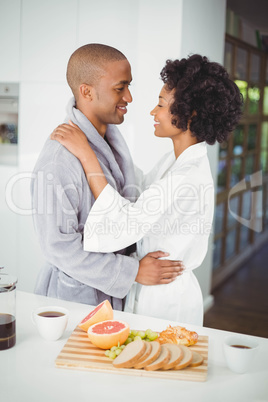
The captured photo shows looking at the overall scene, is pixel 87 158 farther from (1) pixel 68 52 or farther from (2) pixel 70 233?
(1) pixel 68 52

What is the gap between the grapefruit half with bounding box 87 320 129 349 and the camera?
125cm

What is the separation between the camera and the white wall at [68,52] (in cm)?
289

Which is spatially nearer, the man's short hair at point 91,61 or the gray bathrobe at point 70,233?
the gray bathrobe at point 70,233

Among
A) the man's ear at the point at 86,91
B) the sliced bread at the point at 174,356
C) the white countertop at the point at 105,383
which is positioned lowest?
the white countertop at the point at 105,383

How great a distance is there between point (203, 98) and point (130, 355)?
97cm

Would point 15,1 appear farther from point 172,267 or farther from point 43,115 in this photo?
point 172,267

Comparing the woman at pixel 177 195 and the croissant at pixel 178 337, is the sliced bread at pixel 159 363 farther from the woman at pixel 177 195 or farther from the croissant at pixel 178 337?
the woman at pixel 177 195

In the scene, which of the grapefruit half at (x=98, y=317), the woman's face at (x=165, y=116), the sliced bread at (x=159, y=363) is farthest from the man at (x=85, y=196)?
the sliced bread at (x=159, y=363)

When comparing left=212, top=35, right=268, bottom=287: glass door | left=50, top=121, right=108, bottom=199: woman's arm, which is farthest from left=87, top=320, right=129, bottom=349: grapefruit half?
left=212, top=35, right=268, bottom=287: glass door

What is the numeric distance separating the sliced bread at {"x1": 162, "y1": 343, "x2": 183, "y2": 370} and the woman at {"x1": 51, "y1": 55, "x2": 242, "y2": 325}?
1.71 feet

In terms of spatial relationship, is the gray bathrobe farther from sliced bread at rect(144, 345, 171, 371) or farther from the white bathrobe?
sliced bread at rect(144, 345, 171, 371)

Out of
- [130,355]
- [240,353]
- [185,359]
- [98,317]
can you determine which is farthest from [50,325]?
[240,353]

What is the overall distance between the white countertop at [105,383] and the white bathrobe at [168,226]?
0.48 metres

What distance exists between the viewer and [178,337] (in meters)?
1.29
